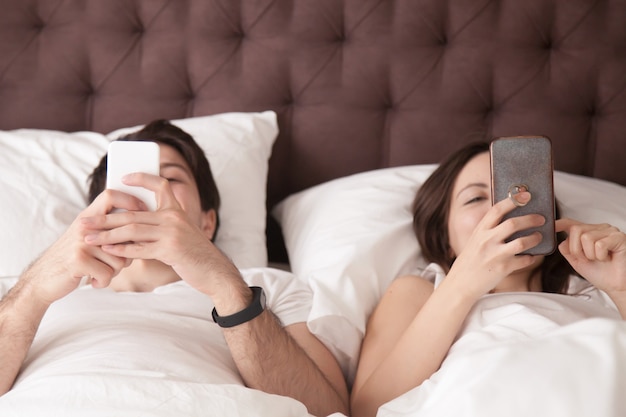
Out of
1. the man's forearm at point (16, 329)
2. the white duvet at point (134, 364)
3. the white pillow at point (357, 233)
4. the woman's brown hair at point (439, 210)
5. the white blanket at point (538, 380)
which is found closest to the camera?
the white blanket at point (538, 380)

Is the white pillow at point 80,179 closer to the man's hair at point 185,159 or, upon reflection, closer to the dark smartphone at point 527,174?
the man's hair at point 185,159

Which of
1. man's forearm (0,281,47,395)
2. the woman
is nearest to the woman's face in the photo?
the woman

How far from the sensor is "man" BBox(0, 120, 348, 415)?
3.38 ft

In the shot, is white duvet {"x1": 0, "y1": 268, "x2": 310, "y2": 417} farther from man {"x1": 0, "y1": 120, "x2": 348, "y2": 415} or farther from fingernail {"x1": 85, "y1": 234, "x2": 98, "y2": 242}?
fingernail {"x1": 85, "y1": 234, "x2": 98, "y2": 242}

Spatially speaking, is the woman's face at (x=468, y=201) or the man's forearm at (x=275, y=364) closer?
the man's forearm at (x=275, y=364)

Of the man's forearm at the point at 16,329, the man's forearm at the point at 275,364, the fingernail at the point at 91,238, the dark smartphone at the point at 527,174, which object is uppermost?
the dark smartphone at the point at 527,174

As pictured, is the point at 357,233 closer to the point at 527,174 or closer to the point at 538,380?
the point at 527,174

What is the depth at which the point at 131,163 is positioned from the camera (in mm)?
1045

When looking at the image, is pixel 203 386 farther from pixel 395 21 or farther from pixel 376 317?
pixel 395 21

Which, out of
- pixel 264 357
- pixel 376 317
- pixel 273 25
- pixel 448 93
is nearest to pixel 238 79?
pixel 273 25

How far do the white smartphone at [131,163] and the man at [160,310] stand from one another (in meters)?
0.01

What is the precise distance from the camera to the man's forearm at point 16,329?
1.08 metres

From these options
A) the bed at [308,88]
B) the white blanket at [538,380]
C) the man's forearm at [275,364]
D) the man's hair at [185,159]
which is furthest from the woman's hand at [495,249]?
the man's hair at [185,159]

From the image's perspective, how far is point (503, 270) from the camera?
1151mm
